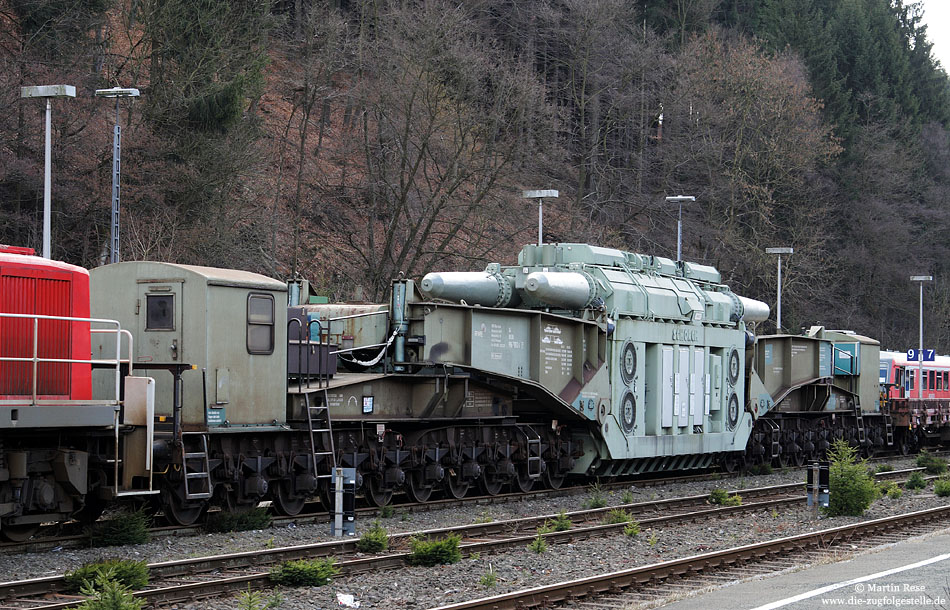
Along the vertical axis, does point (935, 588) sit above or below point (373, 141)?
below

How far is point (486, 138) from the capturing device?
3734 centimetres

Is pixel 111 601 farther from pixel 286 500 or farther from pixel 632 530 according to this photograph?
pixel 632 530

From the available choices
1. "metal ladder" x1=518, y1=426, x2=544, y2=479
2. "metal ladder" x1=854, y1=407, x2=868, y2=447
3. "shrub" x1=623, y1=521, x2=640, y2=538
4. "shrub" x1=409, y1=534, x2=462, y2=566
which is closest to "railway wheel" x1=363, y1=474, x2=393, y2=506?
"metal ladder" x1=518, y1=426, x2=544, y2=479

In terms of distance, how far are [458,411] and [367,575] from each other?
7.56 meters

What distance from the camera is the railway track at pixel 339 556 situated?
998 cm

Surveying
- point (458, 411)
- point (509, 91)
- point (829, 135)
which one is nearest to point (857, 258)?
point (829, 135)

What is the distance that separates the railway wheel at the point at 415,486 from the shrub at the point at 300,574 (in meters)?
7.20

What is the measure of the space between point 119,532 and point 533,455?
8.94 meters

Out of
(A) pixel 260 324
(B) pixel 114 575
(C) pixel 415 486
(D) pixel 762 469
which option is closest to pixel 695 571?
(B) pixel 114 575

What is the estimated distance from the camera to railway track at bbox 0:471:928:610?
9.98m

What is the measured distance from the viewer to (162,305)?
1492cm

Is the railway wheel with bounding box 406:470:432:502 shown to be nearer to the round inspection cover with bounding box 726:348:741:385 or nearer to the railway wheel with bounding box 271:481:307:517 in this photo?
the railway wheel with bounding box 271:481:307:517

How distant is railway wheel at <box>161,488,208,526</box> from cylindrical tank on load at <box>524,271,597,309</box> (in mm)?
7933

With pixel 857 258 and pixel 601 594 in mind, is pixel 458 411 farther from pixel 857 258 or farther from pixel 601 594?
pixel 857 258
